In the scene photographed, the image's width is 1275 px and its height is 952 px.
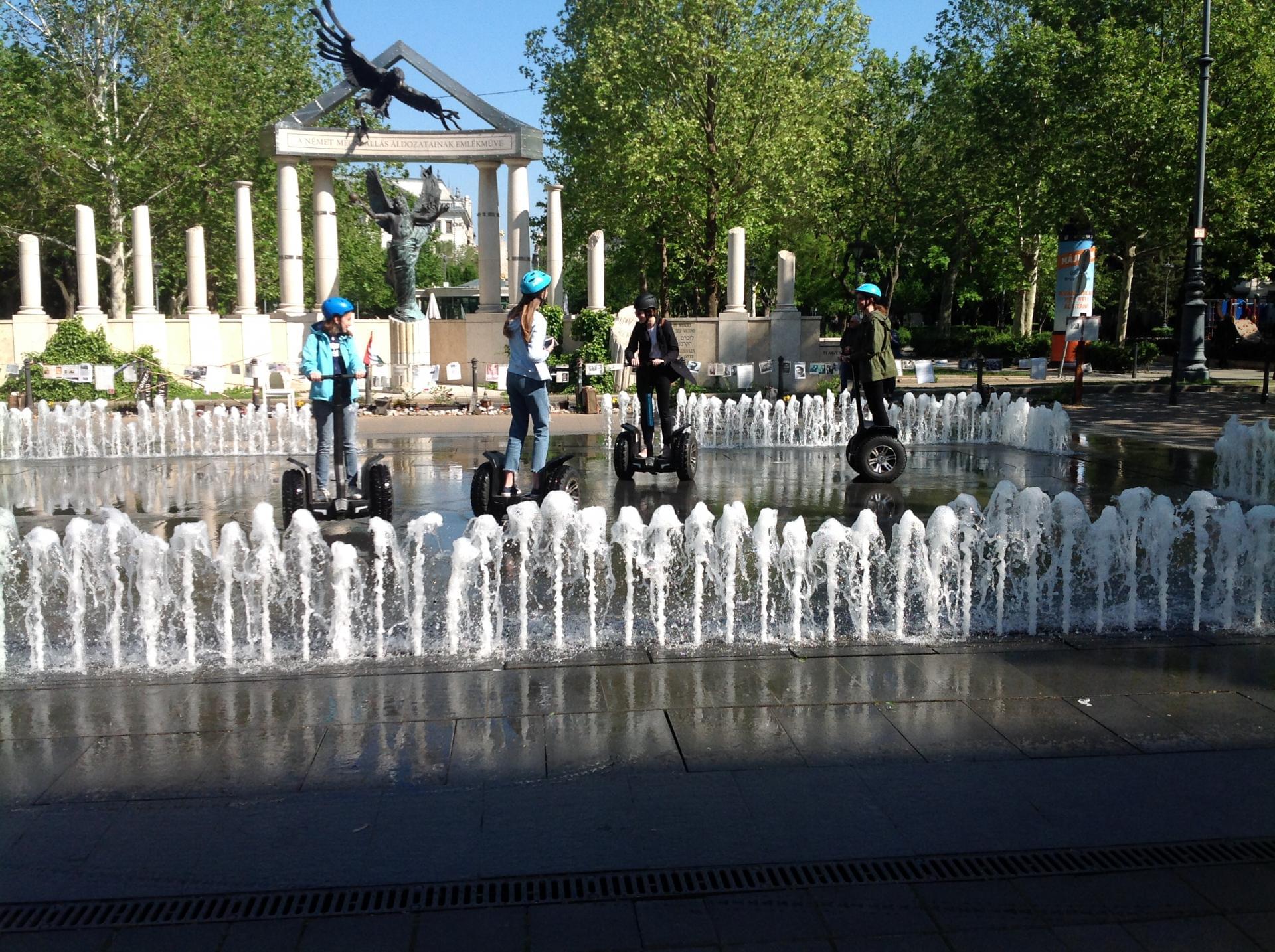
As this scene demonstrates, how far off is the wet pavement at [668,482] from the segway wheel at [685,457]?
0.47ft

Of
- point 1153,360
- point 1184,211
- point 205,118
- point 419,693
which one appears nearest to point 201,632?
point 419,693

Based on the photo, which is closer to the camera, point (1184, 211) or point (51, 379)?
point (51, 379)

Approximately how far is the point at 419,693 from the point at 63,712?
1.62m

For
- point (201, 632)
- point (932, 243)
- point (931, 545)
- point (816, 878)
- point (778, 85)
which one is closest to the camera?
point (816, 878)

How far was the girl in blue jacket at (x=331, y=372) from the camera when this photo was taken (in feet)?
31.3

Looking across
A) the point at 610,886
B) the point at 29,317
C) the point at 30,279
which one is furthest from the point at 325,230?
the point at 610,886

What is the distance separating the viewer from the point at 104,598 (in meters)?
7.39

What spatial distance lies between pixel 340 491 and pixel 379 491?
0.32 metres

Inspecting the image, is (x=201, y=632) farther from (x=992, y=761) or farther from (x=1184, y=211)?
(x=1184, y=211)

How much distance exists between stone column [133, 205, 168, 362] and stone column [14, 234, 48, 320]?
7.34 feet

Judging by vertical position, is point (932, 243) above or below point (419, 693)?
above

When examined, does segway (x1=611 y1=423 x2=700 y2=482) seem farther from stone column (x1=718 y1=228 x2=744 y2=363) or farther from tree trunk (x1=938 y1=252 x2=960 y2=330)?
tree trunk (x1=938 y1=252 x2=960 y2=330)

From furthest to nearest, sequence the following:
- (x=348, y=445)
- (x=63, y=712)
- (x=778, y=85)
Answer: (x=778, y=85) < (x=348, y=445) < (x=63, y=712)

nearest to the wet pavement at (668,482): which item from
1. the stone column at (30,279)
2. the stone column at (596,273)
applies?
the stone column at (596,273)
